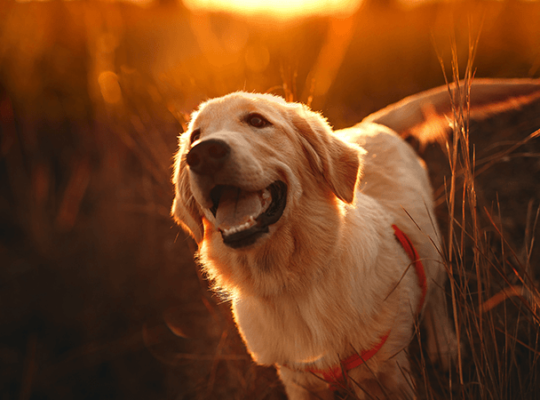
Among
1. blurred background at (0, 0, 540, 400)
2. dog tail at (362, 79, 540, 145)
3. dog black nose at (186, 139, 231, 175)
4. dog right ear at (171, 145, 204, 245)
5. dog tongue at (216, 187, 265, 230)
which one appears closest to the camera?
dog black nose at (186, 139, 231, 175)

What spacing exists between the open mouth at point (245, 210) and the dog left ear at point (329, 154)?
0.82 ft

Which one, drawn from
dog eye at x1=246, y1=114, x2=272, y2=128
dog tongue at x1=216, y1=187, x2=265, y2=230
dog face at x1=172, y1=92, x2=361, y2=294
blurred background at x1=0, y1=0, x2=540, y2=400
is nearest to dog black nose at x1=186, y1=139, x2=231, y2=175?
dog face at x1=172, y1=92, x2=361, y2=294

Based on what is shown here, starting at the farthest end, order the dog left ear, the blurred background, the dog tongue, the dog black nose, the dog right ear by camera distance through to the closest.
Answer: the blurred background, the dog right ear, the dog left ear, the dog tongue, the dog black nose

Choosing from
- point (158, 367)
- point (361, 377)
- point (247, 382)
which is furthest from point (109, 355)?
point (361, 377)

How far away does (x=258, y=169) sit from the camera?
1459mm

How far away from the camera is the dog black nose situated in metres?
1.39

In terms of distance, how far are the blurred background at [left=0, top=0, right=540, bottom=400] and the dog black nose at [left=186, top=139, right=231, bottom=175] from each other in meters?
1.53

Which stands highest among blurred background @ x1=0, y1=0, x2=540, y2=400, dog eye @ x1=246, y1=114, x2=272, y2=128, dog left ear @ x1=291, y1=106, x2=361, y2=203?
dog eye @ x1=246, y1=114, x2=272, y2=128

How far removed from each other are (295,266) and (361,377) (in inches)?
25.6

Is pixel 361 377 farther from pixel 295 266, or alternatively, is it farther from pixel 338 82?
pixel 338 82

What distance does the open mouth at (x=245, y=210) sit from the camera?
57.7 inches

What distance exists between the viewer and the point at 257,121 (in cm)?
171

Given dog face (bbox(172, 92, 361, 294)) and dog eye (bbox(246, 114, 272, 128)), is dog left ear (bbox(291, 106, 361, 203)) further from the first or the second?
dog eye (bbox(246, 114, 272, 128))

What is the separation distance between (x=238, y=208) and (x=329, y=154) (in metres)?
0.57
